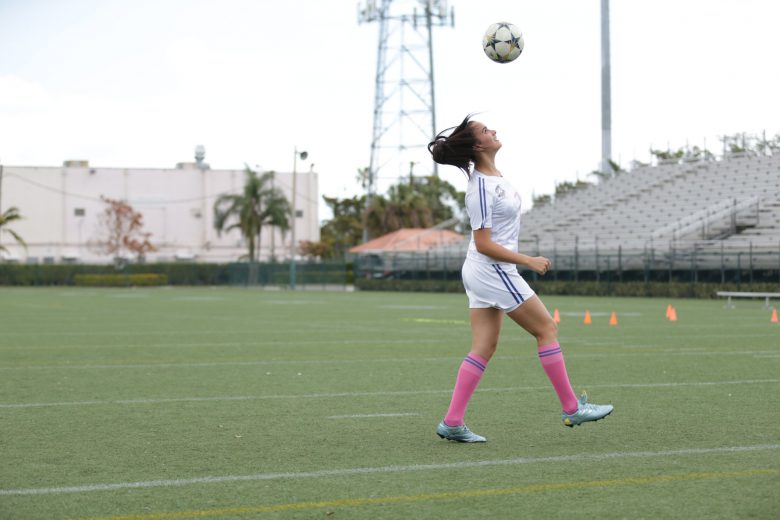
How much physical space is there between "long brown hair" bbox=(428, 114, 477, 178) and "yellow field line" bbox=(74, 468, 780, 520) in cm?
244

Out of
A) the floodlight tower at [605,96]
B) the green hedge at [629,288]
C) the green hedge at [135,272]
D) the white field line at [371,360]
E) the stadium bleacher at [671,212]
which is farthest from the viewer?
the green hedge at [135,272]

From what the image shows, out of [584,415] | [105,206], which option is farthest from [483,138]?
[105,206]

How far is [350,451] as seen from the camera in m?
7.51

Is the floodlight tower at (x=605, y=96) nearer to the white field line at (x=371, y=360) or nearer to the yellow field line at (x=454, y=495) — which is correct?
the white field line at (x=371, y=360)

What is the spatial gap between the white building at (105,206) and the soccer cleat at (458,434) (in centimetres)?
8389

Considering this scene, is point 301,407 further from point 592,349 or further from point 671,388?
point 592,349

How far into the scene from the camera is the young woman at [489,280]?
306 inches

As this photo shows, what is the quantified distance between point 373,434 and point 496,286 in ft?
4.51

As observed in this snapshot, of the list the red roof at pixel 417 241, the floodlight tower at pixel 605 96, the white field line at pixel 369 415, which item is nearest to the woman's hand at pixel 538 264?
the white field line at pixel 369 415

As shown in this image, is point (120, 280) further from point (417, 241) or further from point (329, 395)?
point (329, 395)

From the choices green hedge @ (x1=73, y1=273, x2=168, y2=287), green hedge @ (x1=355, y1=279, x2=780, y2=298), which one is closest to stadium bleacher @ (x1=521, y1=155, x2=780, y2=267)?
green hedge @ (x1=355, y1=279, x2=780, y2=298)

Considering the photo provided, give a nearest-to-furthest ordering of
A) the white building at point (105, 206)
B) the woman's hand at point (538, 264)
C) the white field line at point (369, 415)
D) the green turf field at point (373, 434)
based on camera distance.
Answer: the green turf field at point (373, 434)
the woman's hand at point (538, 264)
the white field line at point (369, 415)
the white building at point (105, 206)

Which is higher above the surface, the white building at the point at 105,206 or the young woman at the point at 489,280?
the white building at the point at 105,206

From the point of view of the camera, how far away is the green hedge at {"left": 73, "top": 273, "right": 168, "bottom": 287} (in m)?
73.0
